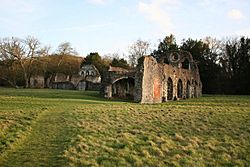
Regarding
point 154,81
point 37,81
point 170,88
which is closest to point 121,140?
point 154,81

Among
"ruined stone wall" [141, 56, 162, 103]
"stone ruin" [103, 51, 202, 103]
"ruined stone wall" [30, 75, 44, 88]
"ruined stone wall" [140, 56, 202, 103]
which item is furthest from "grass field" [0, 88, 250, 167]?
"ruined stone wall" [30, 75, 44, 88]

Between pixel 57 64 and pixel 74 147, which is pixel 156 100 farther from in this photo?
pixel 57 64

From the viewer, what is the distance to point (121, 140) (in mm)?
12492

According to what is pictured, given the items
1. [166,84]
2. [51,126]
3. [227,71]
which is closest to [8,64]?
[166,84]

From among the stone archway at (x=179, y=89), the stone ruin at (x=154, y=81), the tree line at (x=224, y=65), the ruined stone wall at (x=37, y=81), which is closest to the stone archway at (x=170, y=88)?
the stone ruin at (x=154, y=81)

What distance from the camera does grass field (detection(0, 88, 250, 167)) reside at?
10.2 metres

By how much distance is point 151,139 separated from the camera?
12.9m

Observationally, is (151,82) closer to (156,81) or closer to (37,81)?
(156,81)

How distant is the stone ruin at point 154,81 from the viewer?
3039 centimetres

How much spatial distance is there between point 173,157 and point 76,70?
208ft

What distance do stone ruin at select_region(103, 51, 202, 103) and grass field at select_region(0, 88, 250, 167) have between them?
1216cm

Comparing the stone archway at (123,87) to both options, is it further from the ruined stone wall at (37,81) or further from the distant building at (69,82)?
the ruined stone wall at (37,81)

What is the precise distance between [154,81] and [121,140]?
66.0 ft

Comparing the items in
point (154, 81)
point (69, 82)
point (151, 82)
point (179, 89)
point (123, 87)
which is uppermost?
point (69, 82)
